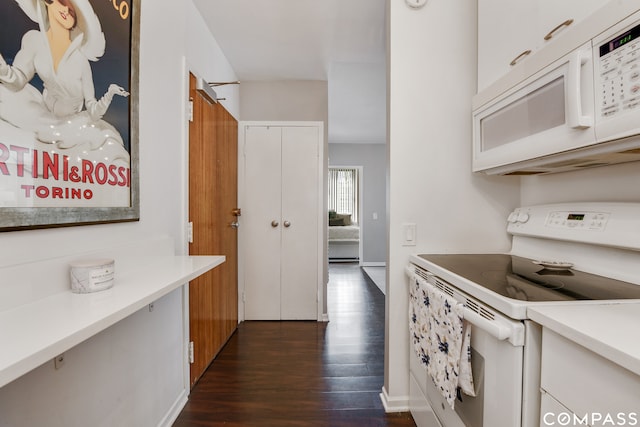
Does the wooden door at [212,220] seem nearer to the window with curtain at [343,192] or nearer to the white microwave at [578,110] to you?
the white microwave at [578,110]

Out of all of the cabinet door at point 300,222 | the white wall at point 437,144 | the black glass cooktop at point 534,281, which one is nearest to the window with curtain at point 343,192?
the cabinet door at point 300,222

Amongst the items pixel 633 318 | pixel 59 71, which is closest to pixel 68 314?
pixel 59 71

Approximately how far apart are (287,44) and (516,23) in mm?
1719

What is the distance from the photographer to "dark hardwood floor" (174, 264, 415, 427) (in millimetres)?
1654

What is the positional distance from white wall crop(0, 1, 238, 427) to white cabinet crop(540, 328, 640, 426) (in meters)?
1.37

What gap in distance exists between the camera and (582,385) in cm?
68

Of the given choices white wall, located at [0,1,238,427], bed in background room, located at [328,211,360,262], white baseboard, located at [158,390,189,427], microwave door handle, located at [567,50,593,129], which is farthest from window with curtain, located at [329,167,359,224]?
microwave door handle, located at [567,50,593,129]

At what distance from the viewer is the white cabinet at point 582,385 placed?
1.95ft

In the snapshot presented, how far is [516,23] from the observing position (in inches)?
49.3

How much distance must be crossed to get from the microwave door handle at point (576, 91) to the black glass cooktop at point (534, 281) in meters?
0.51

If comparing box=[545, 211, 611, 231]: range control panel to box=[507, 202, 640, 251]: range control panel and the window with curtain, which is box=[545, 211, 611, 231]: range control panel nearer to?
box=[507, 202, 640, 251]: range control panel

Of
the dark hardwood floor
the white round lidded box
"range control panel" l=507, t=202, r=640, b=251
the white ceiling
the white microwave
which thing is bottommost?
the dark hardwood floor

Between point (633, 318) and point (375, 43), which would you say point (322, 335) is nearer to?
point (633, 318)

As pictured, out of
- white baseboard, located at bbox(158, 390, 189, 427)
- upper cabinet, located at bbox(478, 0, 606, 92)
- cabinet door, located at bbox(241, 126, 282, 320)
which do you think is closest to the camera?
upper cabinet, located at bbox(478, 0, 606, 92)
